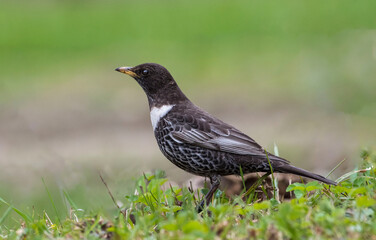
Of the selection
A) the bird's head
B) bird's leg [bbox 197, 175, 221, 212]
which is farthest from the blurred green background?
the bird's head

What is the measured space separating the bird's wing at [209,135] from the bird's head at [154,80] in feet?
1.03

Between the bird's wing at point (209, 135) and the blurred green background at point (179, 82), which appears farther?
the blurred green background at point (179, 82)

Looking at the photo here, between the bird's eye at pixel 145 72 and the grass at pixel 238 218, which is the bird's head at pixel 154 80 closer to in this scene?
the bird's eye at pixel 145 72

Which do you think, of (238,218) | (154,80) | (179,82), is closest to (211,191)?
(238,218)

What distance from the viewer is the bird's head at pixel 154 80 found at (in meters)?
6.46

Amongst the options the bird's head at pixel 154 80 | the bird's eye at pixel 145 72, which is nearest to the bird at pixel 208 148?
the bird's head at pixel 154 80

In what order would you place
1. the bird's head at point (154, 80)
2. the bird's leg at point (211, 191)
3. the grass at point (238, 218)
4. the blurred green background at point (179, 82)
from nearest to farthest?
the grass at point (238, 218) → the bird's leg at point (211, 191) → the bird's head at point (154, 80) → the blurred green background at point (179, 82)

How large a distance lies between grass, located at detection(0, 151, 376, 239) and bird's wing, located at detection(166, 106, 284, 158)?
1.31 ft

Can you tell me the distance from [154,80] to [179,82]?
8240 mm

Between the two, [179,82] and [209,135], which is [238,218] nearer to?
[209,135]

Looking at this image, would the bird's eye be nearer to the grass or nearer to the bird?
the bird

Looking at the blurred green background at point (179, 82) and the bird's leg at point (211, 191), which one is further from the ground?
the bird's leg at point (211, 191)

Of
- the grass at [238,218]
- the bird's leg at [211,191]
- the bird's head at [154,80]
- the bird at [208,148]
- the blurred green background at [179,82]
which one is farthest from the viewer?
the blurred green background at [179,82]

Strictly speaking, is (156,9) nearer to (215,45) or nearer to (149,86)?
(215,45)
